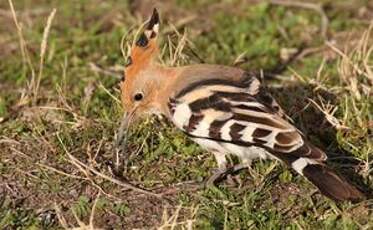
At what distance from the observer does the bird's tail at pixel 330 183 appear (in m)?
3.60

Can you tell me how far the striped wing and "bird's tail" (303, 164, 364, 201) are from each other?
0.16ft

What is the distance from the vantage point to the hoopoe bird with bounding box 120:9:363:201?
12.0ft

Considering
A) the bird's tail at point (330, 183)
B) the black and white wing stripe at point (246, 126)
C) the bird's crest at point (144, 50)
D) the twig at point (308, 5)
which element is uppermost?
the bird's crest at point (144, 50)

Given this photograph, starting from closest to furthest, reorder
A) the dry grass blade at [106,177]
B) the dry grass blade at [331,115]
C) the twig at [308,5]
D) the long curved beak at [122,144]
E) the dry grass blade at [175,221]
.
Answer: the dry grass blade at [175,221] → the dry grass blade at [106,177] → the long curved beak at [122,144] → the dry grass blade at [331,115] → the twig at [308,5]

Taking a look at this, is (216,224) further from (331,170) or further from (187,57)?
(187,57)

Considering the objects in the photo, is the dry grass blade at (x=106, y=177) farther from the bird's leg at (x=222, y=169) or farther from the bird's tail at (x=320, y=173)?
the bird's tail at (x=320, y=173)

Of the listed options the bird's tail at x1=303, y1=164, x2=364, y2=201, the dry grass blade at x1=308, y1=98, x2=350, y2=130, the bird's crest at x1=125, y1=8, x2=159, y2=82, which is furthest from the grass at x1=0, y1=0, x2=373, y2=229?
the bird's crest at x1=125, y1=8, x2=159, y2=82

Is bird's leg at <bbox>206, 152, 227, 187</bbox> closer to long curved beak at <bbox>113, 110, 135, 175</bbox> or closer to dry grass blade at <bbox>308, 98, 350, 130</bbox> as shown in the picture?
long curved beak at <bbox>113, 110, 135, 175</bbox>

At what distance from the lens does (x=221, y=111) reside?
3.78 metres

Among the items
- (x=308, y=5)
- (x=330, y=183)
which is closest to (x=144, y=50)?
(x=330, y=183)

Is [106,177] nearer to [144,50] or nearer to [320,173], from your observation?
[144,50]

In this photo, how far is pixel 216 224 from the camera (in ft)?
12.0

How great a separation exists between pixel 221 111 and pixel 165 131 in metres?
0.64

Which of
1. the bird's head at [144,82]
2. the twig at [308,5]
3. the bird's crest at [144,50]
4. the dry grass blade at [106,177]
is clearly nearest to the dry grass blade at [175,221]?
the dry grass blade at [106,177]
